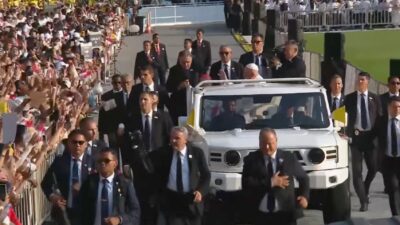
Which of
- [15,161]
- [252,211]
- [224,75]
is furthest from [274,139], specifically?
[224,75]

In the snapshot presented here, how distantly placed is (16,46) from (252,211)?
13.8 m

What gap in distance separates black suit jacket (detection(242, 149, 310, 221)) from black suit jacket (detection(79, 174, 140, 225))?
1.24 m

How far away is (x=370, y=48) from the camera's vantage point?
136ft

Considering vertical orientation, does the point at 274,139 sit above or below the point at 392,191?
above

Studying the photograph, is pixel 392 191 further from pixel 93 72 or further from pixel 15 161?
pixel 93 72

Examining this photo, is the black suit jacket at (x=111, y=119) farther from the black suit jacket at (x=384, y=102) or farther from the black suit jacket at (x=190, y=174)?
the black suit jacket at (x=190, y=174)

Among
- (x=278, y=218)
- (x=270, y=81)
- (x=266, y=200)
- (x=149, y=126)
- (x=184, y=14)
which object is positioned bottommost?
(x=184, y=14)

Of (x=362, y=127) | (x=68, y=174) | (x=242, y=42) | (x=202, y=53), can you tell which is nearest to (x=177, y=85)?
(x=202, y=53)

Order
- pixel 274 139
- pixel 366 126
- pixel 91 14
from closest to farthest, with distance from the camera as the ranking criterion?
pixel 274 139 < pixel 366 126 < pixel 91 14

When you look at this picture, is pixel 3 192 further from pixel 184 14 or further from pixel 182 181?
pixel 184 14

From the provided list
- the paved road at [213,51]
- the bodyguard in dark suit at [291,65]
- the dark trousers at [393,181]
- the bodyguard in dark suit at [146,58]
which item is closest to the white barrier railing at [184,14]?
the paved road at [213,51]

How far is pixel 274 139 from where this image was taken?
Result: 35.9 feet

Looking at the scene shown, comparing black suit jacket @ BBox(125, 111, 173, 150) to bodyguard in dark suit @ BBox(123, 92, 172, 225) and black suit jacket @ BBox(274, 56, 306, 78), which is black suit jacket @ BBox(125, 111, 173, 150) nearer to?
bodyguard in dark suit @ BBox(123, 92, 172, 225)

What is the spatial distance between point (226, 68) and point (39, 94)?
4.77 m
